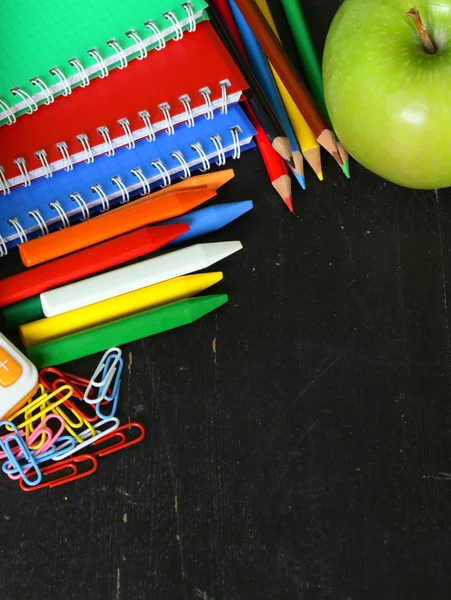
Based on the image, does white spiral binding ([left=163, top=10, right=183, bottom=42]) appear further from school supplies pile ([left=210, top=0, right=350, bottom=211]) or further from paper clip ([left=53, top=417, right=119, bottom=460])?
paper clip ([left=53, top=417, right=119, bottom=460])

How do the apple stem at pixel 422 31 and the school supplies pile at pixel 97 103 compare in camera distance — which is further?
the school supplies pile at pixel 97 103

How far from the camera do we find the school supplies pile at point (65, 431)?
2.27 feet

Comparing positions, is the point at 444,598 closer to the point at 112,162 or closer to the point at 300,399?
the point at 300,399

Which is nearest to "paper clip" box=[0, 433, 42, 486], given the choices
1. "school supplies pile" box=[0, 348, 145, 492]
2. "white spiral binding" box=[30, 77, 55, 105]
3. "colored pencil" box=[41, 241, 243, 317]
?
"school supplies pile" box=[0, 348, 145, 492]

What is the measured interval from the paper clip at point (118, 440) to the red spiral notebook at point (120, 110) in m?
0.26

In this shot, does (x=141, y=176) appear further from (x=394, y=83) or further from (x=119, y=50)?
(x=394, y=83)

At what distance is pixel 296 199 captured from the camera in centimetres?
78

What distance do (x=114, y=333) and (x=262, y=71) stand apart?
0.31 m

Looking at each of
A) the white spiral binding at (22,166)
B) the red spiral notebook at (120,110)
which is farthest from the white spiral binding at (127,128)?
the white spiral binding at (22,166)

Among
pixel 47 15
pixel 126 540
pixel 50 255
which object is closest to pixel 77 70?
pixel 47 15

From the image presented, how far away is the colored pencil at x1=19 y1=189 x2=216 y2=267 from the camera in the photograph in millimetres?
727

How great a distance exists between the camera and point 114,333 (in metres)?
0.71

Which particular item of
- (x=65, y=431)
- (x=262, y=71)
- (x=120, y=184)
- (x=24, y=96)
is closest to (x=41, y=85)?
(x=24, y=96)

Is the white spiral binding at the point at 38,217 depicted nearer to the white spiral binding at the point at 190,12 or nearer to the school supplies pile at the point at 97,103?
the school supplies pile at the point at 97,103
